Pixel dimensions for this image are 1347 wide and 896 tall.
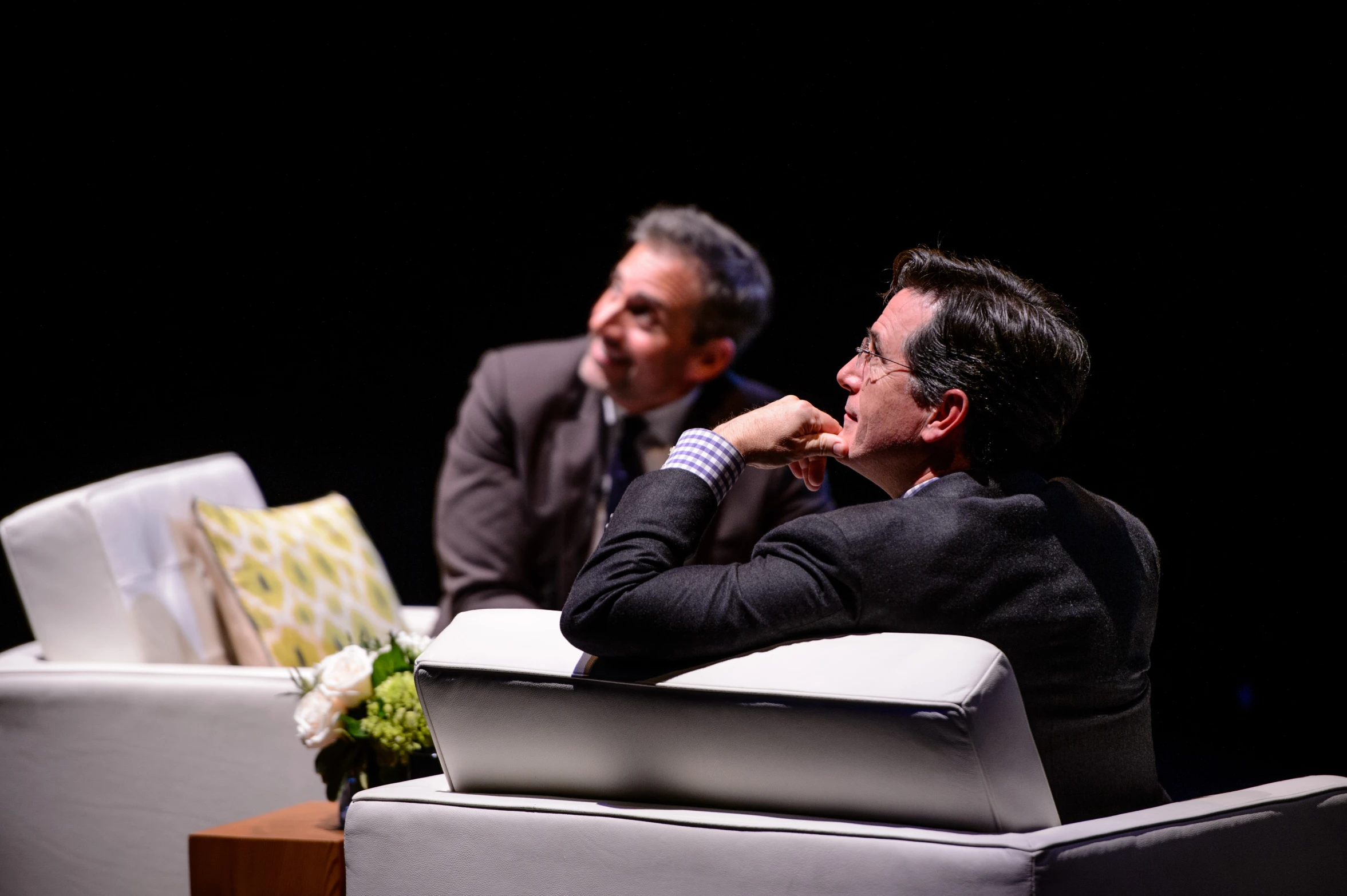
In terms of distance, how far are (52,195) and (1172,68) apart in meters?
3.32

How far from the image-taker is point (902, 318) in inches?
60.9

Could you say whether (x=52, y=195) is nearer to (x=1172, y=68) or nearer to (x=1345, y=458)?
(x=1172, y=68)

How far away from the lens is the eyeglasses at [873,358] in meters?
1.53

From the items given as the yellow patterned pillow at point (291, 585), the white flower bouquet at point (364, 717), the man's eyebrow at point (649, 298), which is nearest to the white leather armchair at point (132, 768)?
the yellow patterned pillow at point (291, 585)

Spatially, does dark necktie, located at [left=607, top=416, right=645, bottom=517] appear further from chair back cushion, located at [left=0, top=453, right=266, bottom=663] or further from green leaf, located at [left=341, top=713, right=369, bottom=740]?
green leaf, located at [left=341, top=713, right=369, bottom=740]

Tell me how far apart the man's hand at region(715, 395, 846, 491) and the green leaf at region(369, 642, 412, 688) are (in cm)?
71

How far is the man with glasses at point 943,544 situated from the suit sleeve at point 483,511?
5.10 feet

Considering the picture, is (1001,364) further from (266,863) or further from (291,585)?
(291,585)

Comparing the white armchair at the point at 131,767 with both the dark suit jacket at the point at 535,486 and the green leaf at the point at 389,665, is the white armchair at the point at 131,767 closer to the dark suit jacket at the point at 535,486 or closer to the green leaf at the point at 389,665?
the green leaf at the point at 389,665

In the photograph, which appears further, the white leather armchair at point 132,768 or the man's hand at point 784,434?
the white leather armchair at point 132,768

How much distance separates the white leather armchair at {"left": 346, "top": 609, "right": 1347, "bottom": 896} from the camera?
118 cm

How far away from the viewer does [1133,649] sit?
1433mm

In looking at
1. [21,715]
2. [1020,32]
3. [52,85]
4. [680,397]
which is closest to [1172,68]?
[1020,32]

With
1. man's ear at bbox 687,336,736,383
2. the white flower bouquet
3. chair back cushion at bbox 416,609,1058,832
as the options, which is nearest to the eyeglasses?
chair back cushion at bbox 416,609,1058,832
